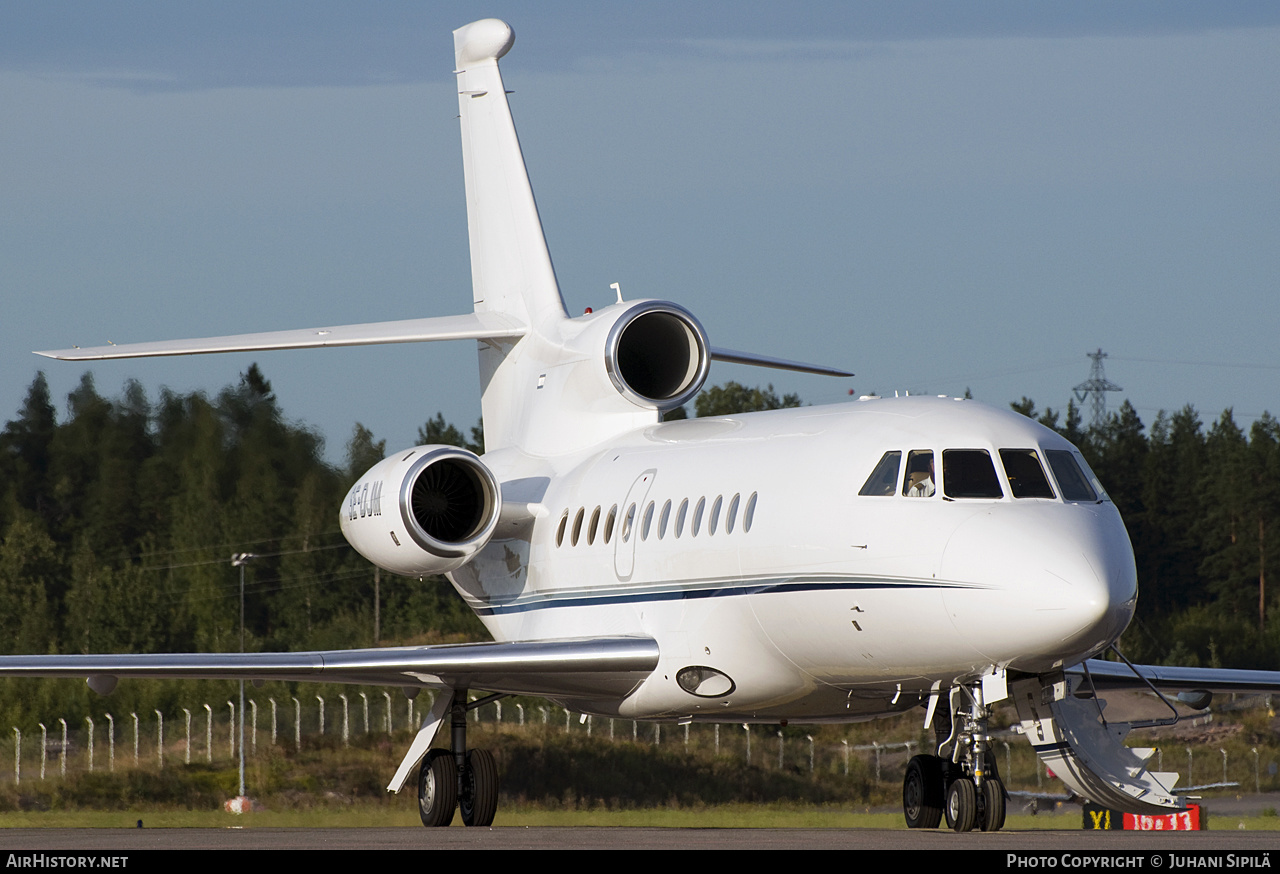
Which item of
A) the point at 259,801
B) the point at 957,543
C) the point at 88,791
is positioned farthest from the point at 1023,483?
the point at 88,791

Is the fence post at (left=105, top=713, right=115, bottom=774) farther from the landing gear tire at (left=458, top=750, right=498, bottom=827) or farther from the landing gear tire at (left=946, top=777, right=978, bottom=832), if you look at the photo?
the landing gear tire at (left=946, top=777, right=978, bottom=832)

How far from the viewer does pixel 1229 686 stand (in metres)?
19.3

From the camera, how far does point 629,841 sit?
13906 mm

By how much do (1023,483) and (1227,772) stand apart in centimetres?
2801

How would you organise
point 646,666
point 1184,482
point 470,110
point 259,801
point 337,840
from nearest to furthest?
1. point 337,840
2. point 646,666
3. point 470,110
4. point 259,801
5. point 1184,482

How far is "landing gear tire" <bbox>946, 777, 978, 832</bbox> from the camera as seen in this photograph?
1498 centimetres

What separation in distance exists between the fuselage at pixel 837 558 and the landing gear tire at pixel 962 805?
0.90 meters

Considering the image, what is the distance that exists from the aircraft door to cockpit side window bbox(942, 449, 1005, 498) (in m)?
4.15

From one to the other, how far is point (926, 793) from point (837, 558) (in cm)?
295

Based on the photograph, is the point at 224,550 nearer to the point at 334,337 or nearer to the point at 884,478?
the point at 334,337

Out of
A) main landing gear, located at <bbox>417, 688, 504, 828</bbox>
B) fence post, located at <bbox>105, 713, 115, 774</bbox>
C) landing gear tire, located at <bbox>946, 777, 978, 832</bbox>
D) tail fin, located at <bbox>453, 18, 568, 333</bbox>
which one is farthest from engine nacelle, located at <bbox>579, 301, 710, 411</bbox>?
fence post, located at <bbox>105, 713, 115, 774</bbox>

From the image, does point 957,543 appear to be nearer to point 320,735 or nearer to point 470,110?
point 470,110

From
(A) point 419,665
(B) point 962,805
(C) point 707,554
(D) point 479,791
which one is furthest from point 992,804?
(D) point 479,791

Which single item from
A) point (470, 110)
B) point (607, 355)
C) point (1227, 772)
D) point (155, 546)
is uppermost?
point (470, 110)
